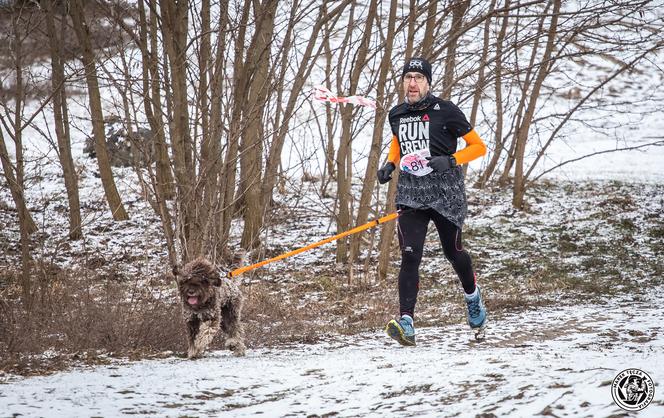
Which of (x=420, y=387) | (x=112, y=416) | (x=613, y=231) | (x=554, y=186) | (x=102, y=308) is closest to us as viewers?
(x=112, y=416)

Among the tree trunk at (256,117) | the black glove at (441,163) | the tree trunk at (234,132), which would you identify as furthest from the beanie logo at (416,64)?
the tree trunk at (234,132)

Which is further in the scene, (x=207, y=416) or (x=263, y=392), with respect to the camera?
(x=263, y=392)

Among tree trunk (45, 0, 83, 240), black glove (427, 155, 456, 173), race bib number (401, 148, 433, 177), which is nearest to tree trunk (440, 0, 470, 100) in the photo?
race bib number (401, 148, 433, 177)

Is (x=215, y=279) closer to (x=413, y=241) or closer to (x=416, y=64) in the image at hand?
(x=413, y=241)

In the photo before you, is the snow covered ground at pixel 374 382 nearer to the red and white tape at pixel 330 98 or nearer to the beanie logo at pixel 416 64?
the beanie logo at pixel 416 64

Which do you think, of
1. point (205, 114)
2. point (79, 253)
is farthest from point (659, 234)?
point (79, 253)

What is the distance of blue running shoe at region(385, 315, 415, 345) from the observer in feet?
16.0

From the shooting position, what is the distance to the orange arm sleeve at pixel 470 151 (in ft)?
15.7

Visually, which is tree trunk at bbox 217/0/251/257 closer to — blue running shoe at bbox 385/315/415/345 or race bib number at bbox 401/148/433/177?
race bib number at bbox 401/148/433/177

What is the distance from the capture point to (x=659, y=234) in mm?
10711

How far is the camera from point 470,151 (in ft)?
15.9

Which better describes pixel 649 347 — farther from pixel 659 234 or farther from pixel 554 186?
pixel 554 186

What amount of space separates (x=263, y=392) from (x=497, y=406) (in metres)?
1.42

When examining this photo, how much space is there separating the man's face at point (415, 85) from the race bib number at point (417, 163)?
408 millimetres
